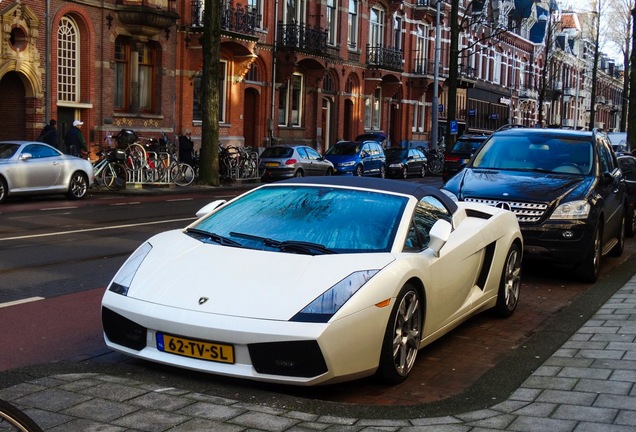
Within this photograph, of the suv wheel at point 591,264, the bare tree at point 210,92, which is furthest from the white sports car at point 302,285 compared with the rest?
the bare tree at point 210,92

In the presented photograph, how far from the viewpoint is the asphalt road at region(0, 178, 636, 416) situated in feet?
17.7

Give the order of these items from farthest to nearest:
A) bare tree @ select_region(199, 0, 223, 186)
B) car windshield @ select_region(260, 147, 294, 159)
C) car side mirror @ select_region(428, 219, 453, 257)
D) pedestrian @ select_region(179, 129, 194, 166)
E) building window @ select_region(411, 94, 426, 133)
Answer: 1. building window @ select_region(411, 94, 426, 133)
2. car windshield @ select_region(260, 147, 294, 159)
3. pedestrian @ select_region(179, 129, 194, 166)
4. bare tree @ select_region(199, 0, 223, 186)
5. car side mirror @ select_region(428, 219, 453, 257)

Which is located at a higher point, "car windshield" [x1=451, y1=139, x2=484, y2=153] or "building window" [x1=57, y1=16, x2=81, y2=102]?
"building window" [x1=57, y1=16, x2=81, y2=102]

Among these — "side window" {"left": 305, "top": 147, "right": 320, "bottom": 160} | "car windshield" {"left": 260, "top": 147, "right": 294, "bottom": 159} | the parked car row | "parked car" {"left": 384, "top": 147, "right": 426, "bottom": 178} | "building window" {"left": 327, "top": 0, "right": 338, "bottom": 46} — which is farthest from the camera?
"building window" {"left": 327, "top": 0, "right": 338, "bottom": 46}

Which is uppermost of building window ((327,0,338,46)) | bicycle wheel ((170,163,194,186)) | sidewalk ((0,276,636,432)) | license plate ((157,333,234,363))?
building window ((327,0,338,46))

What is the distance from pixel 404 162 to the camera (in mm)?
37312

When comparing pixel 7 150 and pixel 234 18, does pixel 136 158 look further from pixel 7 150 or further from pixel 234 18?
pixel 234 18

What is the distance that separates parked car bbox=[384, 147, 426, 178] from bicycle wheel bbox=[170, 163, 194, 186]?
13139 millimetres

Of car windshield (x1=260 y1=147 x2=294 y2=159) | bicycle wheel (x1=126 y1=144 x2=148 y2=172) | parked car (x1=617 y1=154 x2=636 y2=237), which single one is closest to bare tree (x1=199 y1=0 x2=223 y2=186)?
bicycle wheel (x1=126 y1=144 x2=148 y2=172)

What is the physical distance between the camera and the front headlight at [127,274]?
17.9 feet

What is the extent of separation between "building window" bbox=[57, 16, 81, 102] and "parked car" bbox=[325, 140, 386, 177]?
34.6 ft

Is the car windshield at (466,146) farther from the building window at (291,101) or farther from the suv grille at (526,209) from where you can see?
the suv grille at (526,209)

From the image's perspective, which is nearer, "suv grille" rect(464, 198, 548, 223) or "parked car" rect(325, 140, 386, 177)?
"suv grille" rect(464, 198, 548, 223)

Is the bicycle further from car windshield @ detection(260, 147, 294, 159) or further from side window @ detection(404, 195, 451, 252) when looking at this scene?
side window @ detection(404, 195, 451, 252)
